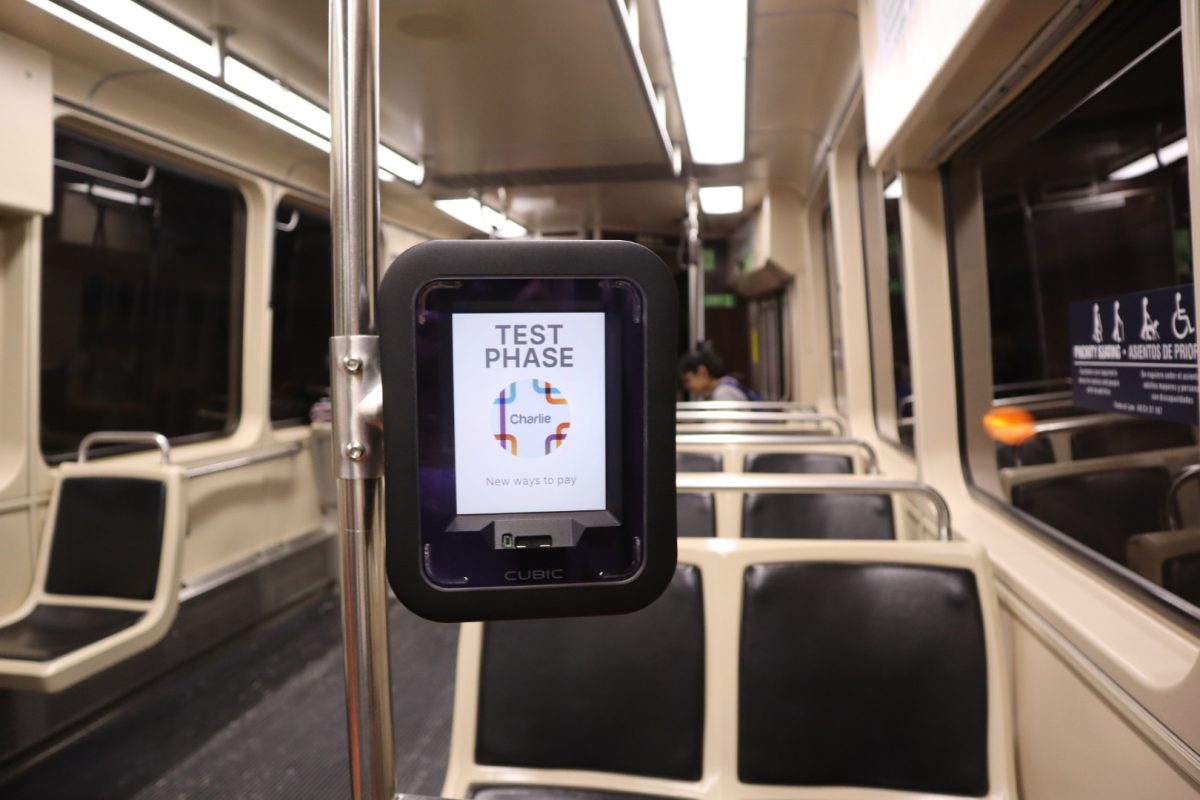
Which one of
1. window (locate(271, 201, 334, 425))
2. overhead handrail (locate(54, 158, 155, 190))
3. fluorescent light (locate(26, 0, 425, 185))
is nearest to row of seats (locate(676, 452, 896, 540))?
fluorescent light (locate(26, 0, 425, 185))

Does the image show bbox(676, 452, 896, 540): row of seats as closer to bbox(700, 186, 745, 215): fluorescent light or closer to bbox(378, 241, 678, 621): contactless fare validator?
bbox(378, 241, 678, 621): contactless fare validator

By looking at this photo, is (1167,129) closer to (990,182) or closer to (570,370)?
(990,182)

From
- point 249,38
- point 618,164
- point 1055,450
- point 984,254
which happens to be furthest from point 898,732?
point 618,164

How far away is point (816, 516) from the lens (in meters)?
2.57

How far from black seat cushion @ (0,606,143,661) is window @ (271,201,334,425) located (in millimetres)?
2068

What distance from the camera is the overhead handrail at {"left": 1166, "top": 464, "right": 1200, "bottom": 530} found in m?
1.52

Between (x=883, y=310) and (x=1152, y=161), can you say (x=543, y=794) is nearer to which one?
(x=1152, y=161)

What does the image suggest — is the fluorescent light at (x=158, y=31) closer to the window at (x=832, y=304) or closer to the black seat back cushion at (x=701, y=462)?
the black seat back cushion at (x=701, y=462)

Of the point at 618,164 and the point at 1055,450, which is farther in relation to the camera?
the point at 618,164

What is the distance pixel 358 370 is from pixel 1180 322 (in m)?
1.52

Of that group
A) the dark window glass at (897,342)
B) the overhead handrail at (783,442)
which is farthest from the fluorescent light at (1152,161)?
the dark window glass at (897,342)

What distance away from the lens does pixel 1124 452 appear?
1836 millimetres

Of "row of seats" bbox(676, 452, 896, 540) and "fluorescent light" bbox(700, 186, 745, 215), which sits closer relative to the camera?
"row of seats" bbox(676, 452, 896, 540)

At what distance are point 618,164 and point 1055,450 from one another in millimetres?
3371
